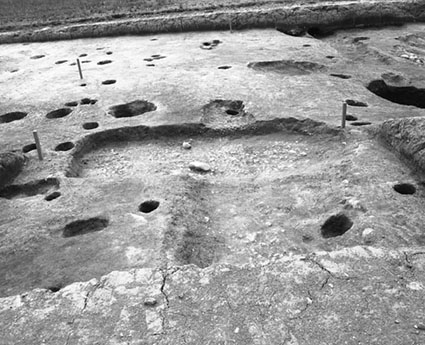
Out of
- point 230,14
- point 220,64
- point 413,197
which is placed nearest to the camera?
point 413,197

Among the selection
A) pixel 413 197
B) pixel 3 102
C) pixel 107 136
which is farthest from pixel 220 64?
pixel 413 197

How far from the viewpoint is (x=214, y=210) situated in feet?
18.2

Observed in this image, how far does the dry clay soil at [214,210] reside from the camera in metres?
3.55

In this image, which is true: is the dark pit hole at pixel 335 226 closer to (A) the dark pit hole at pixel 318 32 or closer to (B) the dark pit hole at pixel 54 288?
(B) the dark pit hole at pixel 54 288

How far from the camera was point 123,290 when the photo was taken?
12.7 feet

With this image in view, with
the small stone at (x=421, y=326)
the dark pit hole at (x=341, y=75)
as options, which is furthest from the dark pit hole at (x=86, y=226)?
the dark pit hole at (x=341, y=75)

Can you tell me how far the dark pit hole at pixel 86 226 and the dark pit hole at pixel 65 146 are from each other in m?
2.20

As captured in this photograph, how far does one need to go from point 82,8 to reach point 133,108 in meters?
13.3

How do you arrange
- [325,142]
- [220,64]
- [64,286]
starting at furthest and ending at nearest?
[220,64] < [325,142] < [64,286]

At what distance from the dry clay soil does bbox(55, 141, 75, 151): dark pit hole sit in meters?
0.06

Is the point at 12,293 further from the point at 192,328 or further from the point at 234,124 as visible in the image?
the point at 234,124

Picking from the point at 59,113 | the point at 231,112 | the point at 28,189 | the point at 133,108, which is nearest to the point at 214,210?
the point at 28,189

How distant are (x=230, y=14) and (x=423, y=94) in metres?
7.17

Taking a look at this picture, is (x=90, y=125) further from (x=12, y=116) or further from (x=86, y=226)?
(x=86, y=226)
